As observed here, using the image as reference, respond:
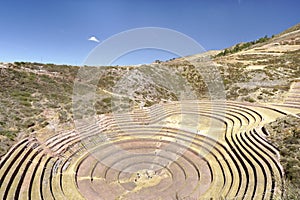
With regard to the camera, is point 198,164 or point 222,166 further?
point 198,164

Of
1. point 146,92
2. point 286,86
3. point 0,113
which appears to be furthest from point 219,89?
point 0,113

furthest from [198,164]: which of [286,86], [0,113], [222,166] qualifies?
[286,86]

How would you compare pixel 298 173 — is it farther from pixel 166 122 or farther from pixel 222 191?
pixel 166 122

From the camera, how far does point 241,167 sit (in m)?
11.8

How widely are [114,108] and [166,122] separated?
6254mm

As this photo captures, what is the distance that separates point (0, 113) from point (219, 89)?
26926 mm

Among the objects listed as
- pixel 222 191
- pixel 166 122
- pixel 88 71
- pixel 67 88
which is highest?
pixel 88 71

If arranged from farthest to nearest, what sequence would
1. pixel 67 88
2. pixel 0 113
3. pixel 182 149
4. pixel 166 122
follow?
pixel 67 88 < pixel 166 122 < pixel 0 113 < pixel 182 149

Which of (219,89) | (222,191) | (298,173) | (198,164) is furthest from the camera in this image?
(219,89)

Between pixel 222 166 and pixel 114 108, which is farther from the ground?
pixel 114 108

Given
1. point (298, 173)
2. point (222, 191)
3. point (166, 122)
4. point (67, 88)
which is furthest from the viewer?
point (67, 88)

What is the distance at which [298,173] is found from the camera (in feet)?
31.7

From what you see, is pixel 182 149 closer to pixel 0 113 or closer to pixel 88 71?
pixel 0 113

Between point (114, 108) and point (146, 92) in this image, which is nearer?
point (114, 108)
